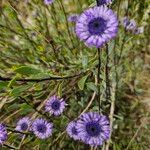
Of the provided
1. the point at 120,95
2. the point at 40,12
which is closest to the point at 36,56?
the point at 40,12

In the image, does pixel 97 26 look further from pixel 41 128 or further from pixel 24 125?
pixel 24 125

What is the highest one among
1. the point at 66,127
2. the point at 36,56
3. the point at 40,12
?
the point at 40,12

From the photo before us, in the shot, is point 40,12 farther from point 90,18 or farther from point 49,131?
point 90,18

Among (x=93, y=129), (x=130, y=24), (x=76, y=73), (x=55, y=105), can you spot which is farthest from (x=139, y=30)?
(x=93, y=129)

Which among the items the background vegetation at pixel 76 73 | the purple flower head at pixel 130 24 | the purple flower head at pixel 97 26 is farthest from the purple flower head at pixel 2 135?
the purple flower head at pixel 130 24

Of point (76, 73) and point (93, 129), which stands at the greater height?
point (76, 73)

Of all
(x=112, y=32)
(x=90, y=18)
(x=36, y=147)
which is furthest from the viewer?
(x=36, y=147)

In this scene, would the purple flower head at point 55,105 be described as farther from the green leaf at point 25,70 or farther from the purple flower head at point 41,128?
the green leaf at point 25,70
